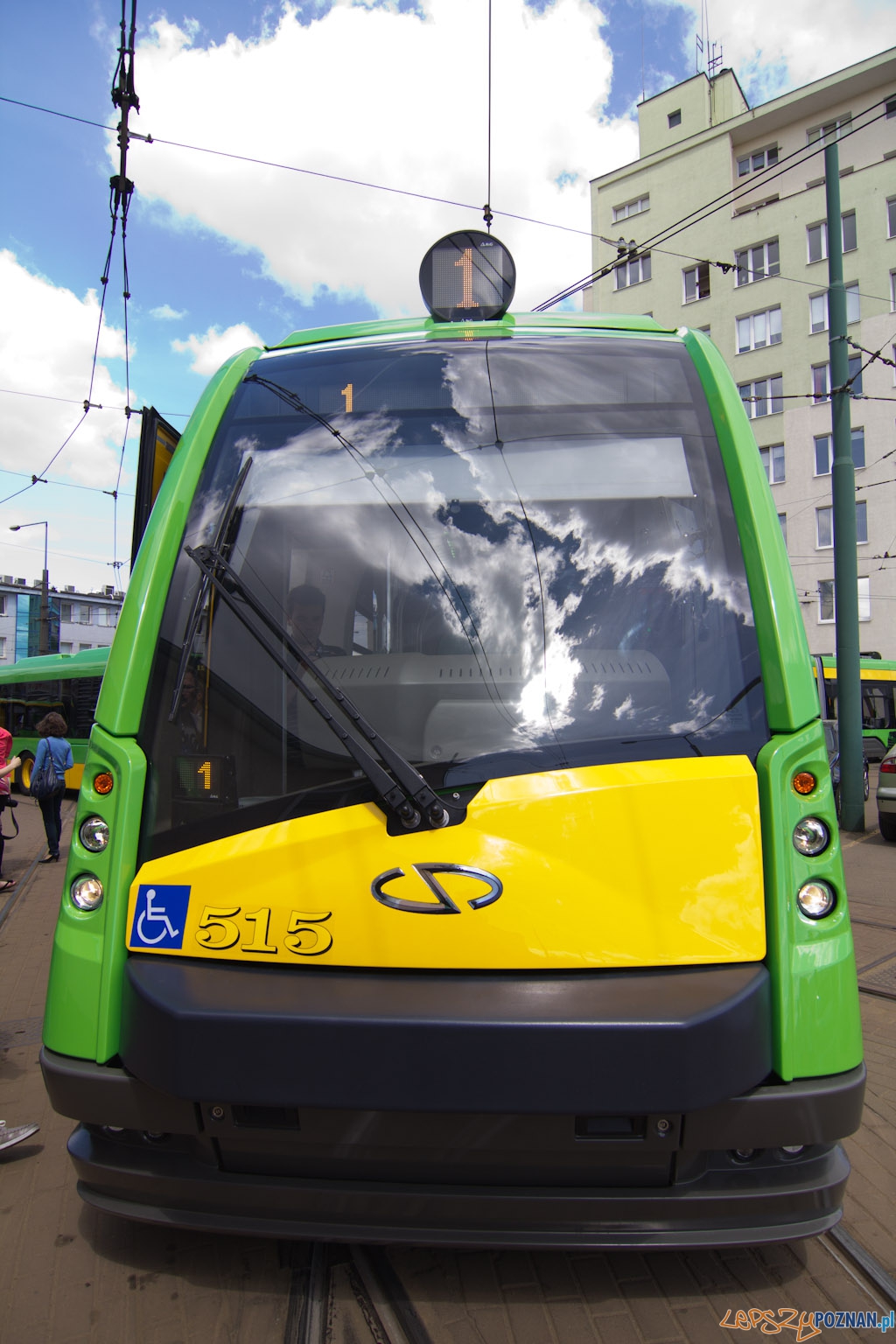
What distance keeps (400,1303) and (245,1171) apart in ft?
1.67

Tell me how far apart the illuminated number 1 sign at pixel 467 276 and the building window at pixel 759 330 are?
113 ft

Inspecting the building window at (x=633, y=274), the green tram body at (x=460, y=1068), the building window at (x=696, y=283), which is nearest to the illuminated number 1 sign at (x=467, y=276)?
the green tram body at (x=460, y=1068)

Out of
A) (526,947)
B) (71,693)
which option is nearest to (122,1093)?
(526,947)

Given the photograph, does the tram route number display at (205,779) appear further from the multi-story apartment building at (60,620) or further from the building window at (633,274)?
the multi-story apartment building at (60,620)

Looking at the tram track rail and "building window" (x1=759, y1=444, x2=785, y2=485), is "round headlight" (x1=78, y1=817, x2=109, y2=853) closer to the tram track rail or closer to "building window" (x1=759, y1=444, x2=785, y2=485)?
the tram track rail

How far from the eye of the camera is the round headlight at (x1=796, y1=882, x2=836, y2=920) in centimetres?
199

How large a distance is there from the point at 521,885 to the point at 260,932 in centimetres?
60

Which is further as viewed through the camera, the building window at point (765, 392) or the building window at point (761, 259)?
the building window at point (761, 259)

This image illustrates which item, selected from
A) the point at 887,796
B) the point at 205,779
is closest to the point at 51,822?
the point at 205,779

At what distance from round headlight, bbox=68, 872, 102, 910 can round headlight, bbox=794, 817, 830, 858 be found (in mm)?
1646

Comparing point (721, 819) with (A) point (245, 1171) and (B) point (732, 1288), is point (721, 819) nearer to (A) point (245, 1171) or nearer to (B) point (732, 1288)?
(B) point (732, 1288)

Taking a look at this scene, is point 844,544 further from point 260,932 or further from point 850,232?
point 850,232

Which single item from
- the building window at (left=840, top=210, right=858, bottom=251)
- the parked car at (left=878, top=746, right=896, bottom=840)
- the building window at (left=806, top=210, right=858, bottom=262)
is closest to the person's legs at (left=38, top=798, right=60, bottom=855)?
the parked car at (left=878, top=746, right=896, bottom=840)

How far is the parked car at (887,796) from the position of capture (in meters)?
10.6
